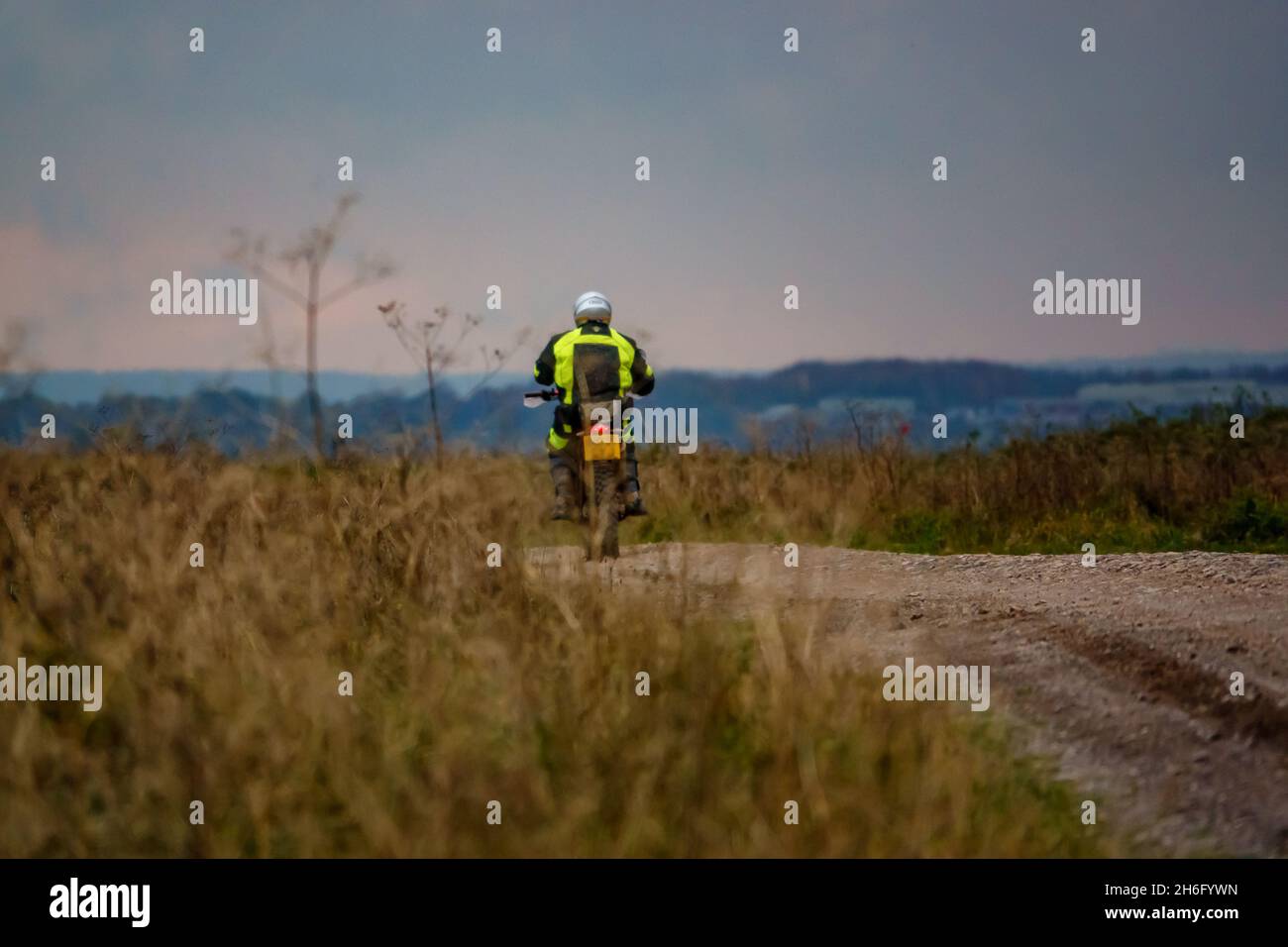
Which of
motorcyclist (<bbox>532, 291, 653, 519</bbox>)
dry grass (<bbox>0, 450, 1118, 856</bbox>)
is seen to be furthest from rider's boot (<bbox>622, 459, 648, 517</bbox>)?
dry grass (<bbox>0, 450, 1118, 856</bbox>)

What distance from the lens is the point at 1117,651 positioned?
25.9ft

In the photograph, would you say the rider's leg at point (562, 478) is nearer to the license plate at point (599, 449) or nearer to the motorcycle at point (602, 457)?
the motorcycle at point (602, 457)

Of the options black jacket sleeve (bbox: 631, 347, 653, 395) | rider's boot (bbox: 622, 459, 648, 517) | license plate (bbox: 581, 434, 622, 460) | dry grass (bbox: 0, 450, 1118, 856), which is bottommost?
dry grass (bbox: 0, 450, 1118, 856)

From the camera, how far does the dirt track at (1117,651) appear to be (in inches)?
227

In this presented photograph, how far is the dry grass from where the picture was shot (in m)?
Result: 4.86

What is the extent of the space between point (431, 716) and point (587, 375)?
19.5 feet

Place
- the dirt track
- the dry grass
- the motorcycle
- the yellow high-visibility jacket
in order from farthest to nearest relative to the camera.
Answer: the yellow high-visibility jacket
the motorcycle
the dirt track
the dry grass

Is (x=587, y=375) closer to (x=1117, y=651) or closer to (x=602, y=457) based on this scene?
(x=602, y=457)

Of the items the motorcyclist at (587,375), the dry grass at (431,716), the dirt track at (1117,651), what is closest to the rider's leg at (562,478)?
the motorcyclist at (587,375)

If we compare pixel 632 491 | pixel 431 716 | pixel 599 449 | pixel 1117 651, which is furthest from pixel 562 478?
pixel 431 716

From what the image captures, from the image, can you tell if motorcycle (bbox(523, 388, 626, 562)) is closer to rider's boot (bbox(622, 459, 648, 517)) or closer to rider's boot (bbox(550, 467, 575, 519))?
rider's boot (bbox(622, 459, 648, 517))

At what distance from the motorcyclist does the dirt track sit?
2.76 ft

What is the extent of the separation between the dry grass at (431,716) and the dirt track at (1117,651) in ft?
0.97
